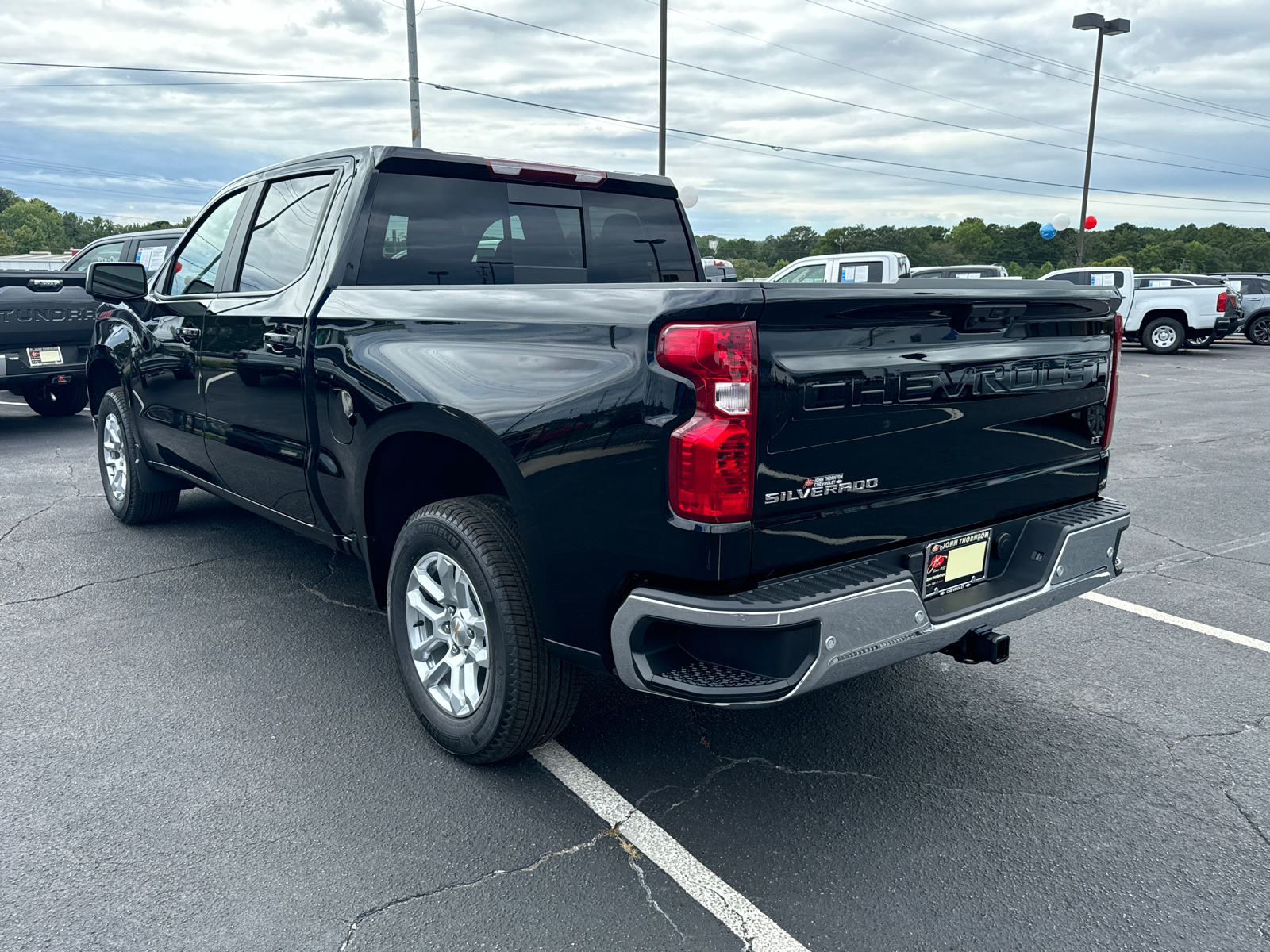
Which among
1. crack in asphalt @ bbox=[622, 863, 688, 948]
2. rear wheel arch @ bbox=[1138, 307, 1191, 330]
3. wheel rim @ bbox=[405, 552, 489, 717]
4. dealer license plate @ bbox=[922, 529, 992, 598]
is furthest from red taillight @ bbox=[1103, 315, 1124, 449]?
rear wheel arch @ bbox=[1138, 307, 1191, 330]

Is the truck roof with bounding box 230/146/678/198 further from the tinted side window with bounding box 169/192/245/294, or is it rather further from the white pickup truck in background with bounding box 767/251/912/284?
the white pickup truck in background with bounding box 767/251/912/284

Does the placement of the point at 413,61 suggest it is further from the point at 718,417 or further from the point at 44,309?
the point at 718,417

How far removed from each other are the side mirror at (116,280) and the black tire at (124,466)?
0.74 m

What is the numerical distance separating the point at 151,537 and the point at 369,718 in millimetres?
Result: 3072

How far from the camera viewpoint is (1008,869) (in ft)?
8.55

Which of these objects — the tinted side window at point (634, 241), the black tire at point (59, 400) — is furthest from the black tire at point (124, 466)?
the black tire at point (59, 400)

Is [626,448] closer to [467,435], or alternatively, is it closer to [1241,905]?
[467,435]

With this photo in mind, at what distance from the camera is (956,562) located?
2.92m

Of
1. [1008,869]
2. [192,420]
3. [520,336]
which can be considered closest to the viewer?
[1008,869]

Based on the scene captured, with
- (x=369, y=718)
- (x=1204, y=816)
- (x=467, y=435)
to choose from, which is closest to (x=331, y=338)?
(x=467, y=435)

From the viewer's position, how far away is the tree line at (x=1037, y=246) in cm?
4947

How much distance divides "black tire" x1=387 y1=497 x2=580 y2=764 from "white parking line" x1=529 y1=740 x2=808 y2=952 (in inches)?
7.7

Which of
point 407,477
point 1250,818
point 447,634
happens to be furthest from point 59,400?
point 1250,818

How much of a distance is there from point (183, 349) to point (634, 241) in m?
2.26
